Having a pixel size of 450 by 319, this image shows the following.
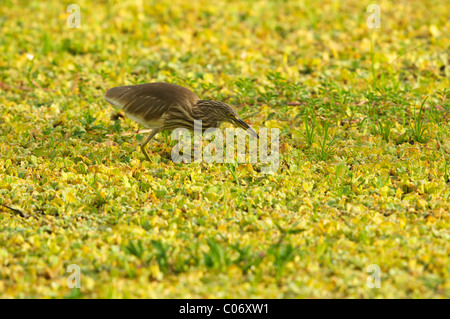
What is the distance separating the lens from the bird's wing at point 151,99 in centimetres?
632

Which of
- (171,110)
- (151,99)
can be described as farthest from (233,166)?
(151,99)

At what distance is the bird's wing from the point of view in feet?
20.7

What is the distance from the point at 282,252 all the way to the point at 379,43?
6145 millimetres

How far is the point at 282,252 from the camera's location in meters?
4.66

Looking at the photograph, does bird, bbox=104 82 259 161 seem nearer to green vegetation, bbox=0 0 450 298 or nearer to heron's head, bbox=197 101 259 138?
heron's head, bbox=197 101 259 138

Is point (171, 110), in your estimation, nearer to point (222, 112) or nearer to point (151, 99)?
point (151, 99)

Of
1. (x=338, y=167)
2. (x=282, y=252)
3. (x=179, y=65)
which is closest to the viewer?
(x=282, y=252)

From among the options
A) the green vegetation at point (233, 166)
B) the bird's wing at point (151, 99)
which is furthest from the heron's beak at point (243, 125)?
the bird's wing at point (151, 99)

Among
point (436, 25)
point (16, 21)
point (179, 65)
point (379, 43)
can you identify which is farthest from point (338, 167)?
point (16, 21)

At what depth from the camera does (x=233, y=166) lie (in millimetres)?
6336

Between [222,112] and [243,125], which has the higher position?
[222,112]

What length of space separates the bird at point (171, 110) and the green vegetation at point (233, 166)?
1.40ft

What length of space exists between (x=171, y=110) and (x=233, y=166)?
34.0 inches
